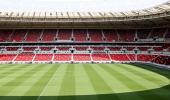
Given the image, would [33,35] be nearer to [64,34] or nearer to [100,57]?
[64,34]

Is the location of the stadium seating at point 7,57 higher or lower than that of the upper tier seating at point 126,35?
lower

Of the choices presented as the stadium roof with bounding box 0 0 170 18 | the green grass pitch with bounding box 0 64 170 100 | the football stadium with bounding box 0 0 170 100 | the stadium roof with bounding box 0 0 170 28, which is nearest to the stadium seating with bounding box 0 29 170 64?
the football stadium with bounding box 0 0 170 100

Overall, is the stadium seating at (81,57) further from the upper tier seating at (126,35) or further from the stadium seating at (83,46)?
the upper tier seating at (126,35)

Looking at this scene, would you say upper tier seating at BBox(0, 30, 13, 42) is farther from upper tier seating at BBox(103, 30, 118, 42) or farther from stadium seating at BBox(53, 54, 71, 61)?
upper tier seating at BBox(103, 30, 118, 42)

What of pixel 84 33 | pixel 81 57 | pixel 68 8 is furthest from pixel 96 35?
pixel 68 8

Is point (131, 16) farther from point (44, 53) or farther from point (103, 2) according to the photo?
point (44, 53)

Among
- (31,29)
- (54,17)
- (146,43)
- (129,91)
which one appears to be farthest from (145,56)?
(129,91)

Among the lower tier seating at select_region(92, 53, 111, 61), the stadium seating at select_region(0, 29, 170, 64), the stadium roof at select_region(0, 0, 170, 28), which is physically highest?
the stadium roof at select_region(0, 0, 170, 28)

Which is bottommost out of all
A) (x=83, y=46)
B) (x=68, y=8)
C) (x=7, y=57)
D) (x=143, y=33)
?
(x=7, y=57)

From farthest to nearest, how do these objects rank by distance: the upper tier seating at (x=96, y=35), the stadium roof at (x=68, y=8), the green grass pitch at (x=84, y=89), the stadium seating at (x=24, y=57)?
the upper tier seating at (x=96, y=35) → the stadium roof at (x=68, y=8) → the stadium seating at (x=24, y=57) → the green grass pitch at (x=84, y=89)

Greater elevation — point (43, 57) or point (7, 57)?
point (7, 57)

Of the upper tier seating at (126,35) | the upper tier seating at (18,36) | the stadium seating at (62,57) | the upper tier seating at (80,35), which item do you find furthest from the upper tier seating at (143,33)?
the upper tier seating at (18,36)

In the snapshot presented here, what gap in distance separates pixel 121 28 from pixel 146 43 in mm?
7840

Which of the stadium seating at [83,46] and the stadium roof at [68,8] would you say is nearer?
the stadium seating at [83,46]
